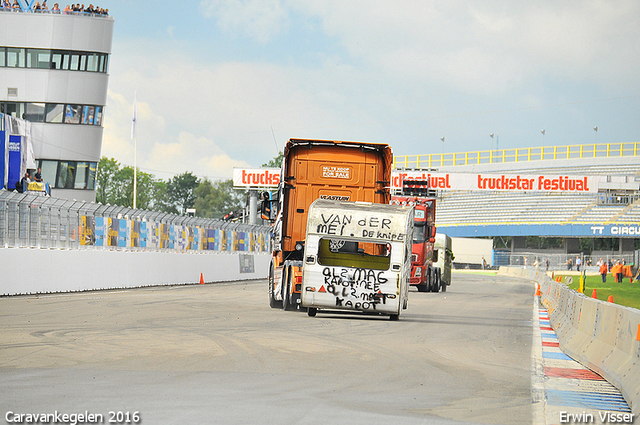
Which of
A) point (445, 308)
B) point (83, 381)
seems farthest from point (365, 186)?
point (83, 381)

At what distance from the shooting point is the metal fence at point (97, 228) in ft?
80.6

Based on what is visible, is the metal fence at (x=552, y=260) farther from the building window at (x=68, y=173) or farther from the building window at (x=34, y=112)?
the building window at (x=34, y=112)

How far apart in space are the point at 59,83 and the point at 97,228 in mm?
27694

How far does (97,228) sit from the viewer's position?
29.5 m

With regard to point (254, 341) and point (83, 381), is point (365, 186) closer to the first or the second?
point (254, 341)

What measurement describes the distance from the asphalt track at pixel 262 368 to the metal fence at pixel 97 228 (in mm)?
7302

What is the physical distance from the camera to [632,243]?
86.4 m

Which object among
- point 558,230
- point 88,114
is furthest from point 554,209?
point 88,114

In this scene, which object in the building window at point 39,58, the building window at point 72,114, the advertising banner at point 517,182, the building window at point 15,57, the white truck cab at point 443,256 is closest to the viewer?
the white truck cab at point 443,256

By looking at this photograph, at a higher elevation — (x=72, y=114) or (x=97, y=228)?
(x=72, y=114)

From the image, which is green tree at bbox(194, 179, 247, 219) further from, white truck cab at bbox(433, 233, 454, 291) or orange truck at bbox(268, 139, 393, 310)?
orange truck at bbox(268, 139, 393, 310)

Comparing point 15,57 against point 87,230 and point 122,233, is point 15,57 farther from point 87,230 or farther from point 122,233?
point 87,230

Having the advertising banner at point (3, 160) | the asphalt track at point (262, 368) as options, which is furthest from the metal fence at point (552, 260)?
the asphalt track at point (262, 368)

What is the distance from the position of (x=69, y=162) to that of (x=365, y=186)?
130 feet
